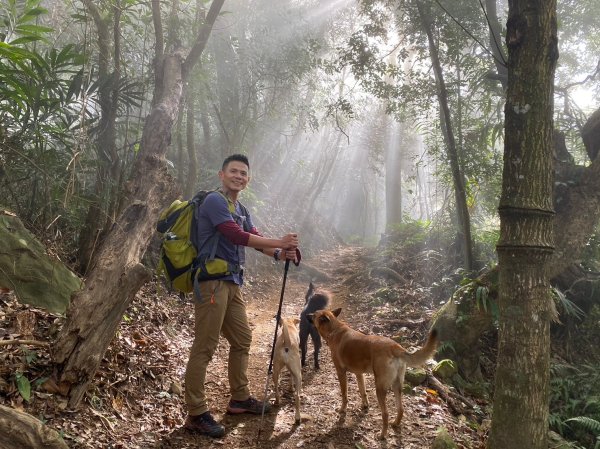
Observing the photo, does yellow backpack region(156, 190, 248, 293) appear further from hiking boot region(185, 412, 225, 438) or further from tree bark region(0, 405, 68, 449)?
tree bark region(0, 405, 68, 449)

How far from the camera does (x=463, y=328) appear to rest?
670cm

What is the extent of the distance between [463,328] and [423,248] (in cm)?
700

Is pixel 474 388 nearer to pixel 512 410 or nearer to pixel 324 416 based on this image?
pixel 324 416

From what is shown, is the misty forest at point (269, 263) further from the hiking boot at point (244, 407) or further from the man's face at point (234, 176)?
the man's face at point (234, 176)

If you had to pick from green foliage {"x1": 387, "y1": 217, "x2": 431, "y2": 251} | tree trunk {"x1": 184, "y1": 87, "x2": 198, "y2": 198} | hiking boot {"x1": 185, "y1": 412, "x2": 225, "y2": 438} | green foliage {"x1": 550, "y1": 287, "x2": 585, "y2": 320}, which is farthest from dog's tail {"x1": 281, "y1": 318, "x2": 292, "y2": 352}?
green foliage {"x1": 387, "y1": 217, "x2": 431, "y2": 251}

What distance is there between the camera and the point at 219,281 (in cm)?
388

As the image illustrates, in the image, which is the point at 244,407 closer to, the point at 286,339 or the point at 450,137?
the point at 286,339

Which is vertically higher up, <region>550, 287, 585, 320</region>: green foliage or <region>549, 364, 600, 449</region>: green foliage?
<region>550, 287, 585, 320</region>: green foliage

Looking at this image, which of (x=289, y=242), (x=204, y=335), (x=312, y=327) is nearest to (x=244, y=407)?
(x=204, y=335)

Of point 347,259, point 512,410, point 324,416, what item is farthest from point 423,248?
point 512,410

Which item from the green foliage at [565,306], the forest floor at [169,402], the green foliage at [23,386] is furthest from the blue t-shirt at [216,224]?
the green foliage at [565,306]

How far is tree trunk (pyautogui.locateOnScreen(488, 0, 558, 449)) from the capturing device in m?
2.98

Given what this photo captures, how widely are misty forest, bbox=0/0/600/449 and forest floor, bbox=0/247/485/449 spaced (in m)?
0.02

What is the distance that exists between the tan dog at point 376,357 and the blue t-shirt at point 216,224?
1.42 m
